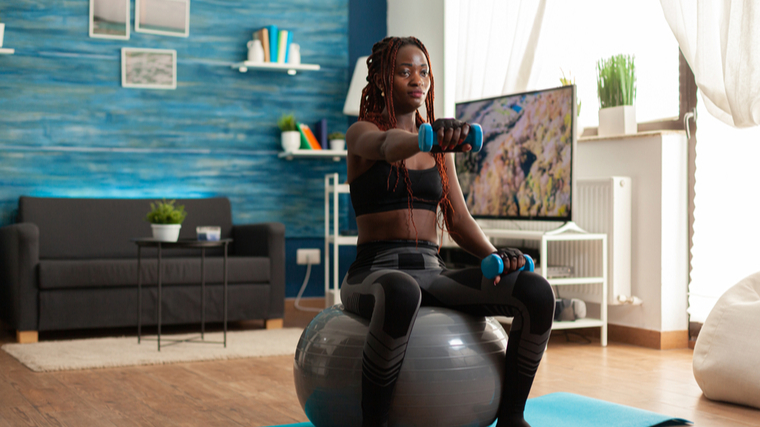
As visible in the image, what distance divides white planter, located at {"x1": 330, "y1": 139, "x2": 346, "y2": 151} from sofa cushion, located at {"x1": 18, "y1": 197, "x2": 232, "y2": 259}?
1.05 metres

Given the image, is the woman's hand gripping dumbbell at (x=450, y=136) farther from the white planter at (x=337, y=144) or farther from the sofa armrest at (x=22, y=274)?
the white planter at (x=337, y=144)

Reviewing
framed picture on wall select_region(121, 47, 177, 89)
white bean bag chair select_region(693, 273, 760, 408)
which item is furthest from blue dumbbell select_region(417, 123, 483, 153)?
framed picture on wall select_region(121, 47, 177, 89)

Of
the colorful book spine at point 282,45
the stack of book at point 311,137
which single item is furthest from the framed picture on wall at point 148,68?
the stack of book at point 311,137

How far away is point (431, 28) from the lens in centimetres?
527

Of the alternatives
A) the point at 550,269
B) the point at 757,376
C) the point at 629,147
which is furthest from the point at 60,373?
the point at 629,147

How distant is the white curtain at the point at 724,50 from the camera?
3.14m

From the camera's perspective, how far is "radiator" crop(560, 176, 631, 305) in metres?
3.91

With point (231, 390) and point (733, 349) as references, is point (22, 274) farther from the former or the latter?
point (733, 349)

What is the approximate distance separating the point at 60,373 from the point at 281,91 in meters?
2.81

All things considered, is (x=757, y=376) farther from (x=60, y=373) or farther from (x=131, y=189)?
(x=131, y=189)

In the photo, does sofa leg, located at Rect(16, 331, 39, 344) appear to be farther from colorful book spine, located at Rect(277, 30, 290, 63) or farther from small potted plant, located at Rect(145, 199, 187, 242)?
colorful book spine, located at Rect(277, 30, 290, 63)

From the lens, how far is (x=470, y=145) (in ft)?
4.71

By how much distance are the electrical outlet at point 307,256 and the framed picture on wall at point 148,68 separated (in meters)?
1.42

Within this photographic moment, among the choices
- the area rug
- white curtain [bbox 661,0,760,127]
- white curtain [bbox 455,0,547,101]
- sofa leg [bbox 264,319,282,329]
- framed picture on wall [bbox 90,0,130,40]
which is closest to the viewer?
white curtain [bbox 661,0,760,127]
